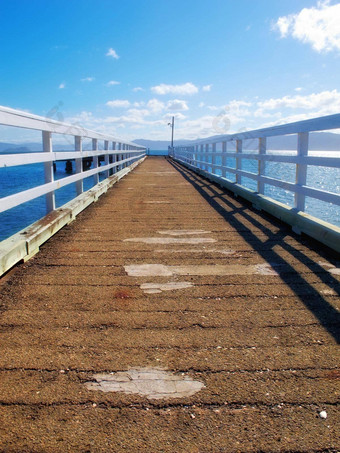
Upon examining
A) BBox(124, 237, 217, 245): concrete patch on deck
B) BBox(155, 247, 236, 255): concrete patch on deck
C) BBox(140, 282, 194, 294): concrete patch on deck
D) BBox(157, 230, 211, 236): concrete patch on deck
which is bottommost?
BBox(140, 282, 194, 294): concrete patch on deck

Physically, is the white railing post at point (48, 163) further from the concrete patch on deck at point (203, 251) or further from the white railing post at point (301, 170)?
the white railing post at point (301, 170)

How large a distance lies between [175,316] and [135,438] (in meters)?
1.16

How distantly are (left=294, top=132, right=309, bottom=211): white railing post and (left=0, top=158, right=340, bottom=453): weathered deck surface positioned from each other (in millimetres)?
887

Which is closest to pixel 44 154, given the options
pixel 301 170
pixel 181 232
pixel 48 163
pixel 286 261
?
pixel 48 163

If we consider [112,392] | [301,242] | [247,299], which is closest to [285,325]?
[247,299]

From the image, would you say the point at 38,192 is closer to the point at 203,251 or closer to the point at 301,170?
the point at 203,251

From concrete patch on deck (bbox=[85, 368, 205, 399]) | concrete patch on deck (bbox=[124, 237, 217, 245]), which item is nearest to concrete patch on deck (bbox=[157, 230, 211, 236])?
concrete patch on deck (bbox=[124, 237, 217, 245])

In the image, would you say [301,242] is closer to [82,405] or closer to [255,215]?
[255,215]

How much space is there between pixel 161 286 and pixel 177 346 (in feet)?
3.29

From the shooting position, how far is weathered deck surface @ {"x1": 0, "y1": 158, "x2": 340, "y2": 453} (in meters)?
1.70

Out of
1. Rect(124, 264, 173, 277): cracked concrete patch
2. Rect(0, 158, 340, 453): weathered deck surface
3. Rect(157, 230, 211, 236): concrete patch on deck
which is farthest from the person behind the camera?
Rect(157, 230, 211, 236): concrete patch on deck

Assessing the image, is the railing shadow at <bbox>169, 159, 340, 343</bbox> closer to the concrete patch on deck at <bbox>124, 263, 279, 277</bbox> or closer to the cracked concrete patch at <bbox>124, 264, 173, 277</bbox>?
the concrete patch on deck at <bbox>124, 263, 279, 277</bbox>

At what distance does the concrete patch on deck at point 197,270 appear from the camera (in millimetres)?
3692

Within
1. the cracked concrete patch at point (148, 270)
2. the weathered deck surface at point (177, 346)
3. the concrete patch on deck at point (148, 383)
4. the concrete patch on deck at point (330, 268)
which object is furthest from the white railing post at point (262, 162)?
the concrete patch on deck at point (148, 383)
